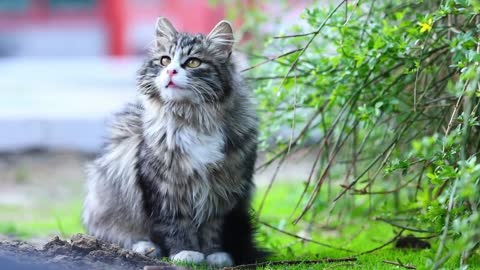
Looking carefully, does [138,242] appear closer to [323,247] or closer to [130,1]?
[323,247]

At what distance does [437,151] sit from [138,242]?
1644 mm

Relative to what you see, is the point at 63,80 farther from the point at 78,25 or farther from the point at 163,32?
the point at 163,32

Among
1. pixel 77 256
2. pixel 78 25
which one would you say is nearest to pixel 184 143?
pixel 77 256

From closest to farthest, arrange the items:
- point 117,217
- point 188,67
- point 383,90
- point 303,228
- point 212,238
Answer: point 188,67, point 212,238, point 117,217, point 383,90, point 303,228

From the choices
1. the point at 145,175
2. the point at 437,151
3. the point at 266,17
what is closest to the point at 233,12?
the point at 266,17

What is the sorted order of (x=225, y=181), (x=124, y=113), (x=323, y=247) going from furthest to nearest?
(x=323, y=247) → (x=124, y=113) → (x=225, y=181)

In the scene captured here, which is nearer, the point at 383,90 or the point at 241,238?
the point at 241,238

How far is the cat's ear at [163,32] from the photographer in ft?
15.0

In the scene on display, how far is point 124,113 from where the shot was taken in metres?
5.04

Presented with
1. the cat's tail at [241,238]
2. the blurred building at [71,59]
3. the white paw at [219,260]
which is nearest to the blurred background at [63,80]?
the blurred building at [71,59]

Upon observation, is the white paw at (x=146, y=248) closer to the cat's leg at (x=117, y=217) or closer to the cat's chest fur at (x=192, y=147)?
the cat's leg at (x=117, y=217)

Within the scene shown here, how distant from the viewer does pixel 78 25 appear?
1456 cm

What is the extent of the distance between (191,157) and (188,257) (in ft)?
1.55

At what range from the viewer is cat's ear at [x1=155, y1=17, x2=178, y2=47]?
456 cm
